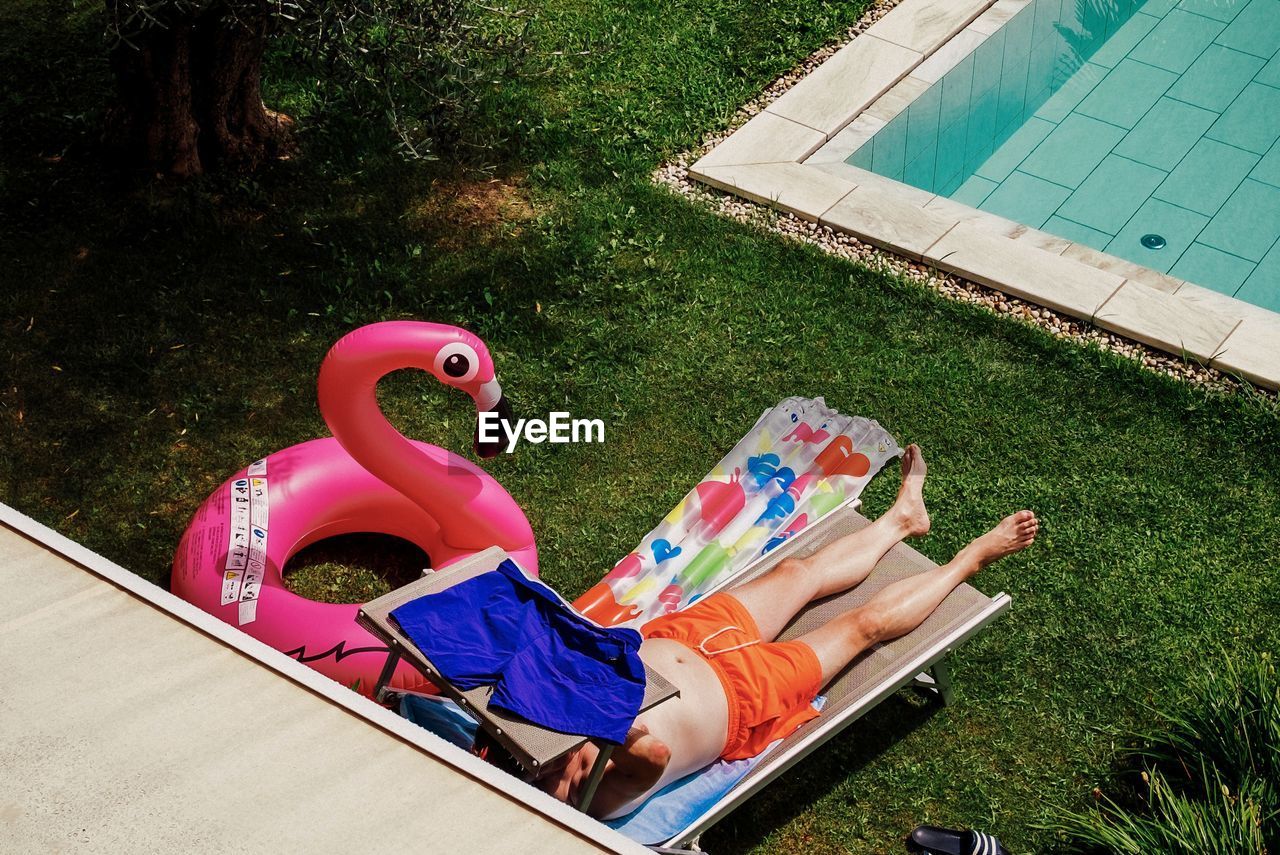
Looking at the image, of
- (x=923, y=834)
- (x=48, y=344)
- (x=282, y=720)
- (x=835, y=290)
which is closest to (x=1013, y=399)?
(x=835, y=290)

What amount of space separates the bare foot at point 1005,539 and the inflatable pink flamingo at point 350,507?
6.24ft

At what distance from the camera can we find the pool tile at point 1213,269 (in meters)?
8.33

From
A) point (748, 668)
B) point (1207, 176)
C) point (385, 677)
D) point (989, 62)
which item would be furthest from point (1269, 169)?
point (385, 677)

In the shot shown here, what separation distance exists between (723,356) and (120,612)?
397 centimetres

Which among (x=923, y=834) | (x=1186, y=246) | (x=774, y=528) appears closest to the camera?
(x=923, y=834)

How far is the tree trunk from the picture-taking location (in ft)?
23.2

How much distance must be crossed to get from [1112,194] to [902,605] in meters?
4.83

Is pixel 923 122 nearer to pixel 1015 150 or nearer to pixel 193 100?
pixel 1015 150

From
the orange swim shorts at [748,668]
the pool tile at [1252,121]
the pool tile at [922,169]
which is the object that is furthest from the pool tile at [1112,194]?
the orange swim shorts at [748,668]

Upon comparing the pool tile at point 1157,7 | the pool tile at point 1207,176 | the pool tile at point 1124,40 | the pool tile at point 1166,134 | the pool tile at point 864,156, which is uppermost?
the pool tile at point 1157,7

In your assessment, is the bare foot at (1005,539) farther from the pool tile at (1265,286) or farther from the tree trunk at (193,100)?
the tree trunk at (193,100)

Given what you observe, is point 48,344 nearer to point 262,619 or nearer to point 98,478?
point 98,478

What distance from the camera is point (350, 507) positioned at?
224 inches

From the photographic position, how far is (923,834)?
495cm
